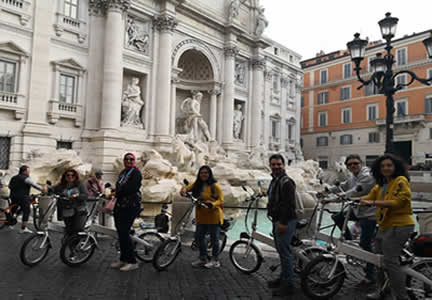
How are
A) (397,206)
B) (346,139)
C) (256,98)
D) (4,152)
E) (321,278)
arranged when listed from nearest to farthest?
(397,206) < (321,278) < (4,152) < (256,98) < (346,139)

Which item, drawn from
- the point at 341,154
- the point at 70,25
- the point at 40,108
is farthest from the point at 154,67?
the point at 341,154

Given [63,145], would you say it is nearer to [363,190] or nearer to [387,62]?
[387,62]

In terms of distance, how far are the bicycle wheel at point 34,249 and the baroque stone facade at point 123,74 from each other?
10472 millimetres

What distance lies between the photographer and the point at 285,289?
13.3 ft

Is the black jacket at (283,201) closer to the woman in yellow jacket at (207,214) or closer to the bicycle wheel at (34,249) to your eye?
the woman in yellow jacket at (207,214)

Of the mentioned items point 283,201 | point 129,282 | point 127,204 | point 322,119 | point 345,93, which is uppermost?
point 345,93

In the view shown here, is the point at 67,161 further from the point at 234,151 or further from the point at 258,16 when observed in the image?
the point at 258,16

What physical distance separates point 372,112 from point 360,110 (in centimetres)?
122

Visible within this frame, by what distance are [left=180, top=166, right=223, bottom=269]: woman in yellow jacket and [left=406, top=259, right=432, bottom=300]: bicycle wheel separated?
2.47 m

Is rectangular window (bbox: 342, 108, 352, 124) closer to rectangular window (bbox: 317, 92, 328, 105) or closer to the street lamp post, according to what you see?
rectangular window (bbox: 317, 92, 328, 105)

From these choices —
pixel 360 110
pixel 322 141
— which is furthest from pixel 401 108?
pixel 322 141

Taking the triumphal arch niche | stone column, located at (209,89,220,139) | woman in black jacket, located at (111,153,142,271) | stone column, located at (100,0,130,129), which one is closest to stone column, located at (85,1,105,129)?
stone column, located at (100,0,130,129)

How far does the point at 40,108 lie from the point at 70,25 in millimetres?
4240

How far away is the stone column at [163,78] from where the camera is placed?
18438mm
